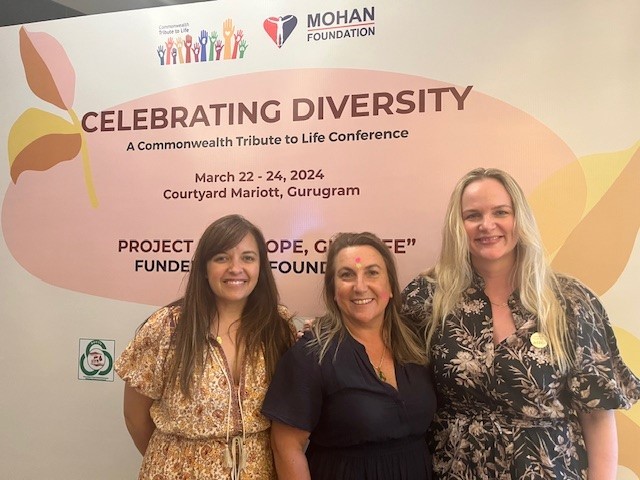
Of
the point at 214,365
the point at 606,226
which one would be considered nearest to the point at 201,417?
the point at 214,365

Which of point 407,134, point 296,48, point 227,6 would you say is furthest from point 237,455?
point 227,6

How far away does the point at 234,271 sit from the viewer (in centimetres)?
187

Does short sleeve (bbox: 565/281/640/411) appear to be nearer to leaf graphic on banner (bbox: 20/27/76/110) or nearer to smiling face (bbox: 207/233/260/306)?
smiling face (bbox: 207/233/260/306)

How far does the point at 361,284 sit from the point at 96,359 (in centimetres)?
140

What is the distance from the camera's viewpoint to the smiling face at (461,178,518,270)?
180 centimetres

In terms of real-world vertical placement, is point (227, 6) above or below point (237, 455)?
above

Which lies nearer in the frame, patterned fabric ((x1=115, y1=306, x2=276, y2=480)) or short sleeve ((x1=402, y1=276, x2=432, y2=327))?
patterned fabric ((x1=115, y1=306, x2=276, y2=480))

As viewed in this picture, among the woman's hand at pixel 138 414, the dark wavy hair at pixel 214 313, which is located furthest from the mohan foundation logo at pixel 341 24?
the woman's hand at pixel 138 414

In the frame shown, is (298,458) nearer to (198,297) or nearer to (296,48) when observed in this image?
(198,297)

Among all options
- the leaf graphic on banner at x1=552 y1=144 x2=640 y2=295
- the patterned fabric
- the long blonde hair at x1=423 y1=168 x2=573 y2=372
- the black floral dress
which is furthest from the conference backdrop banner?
the patterned fabric

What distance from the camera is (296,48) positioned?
232 centimetres

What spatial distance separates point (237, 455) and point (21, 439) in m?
1.39

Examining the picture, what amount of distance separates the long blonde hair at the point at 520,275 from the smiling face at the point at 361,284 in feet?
0.68

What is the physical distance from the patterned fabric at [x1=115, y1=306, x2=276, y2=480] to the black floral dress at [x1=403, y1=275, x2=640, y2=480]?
0.61 meters
